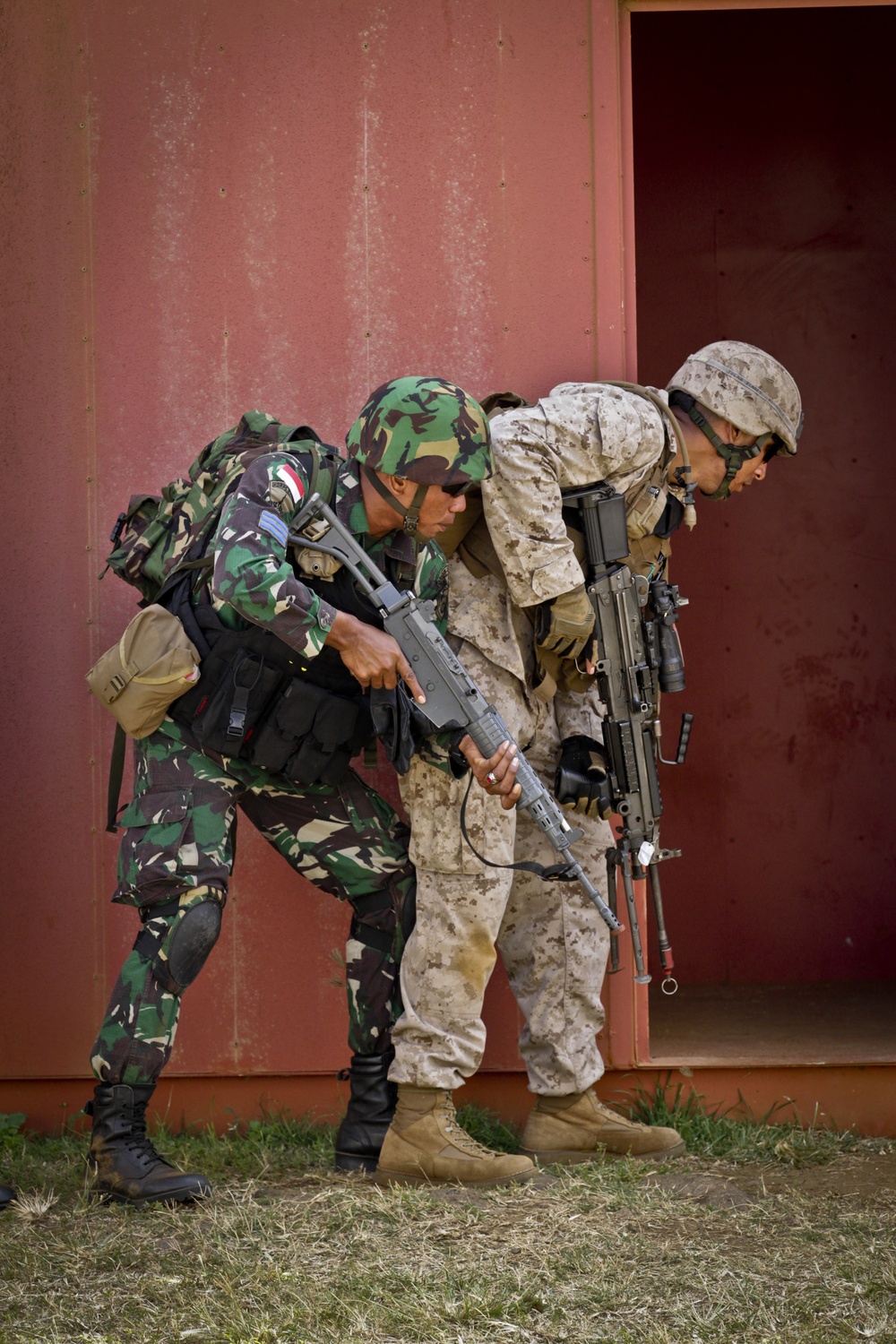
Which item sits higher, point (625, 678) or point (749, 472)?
point (749, 472)

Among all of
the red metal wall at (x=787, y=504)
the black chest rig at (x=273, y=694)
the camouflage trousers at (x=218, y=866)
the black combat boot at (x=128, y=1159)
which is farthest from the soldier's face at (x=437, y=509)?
the red metal wall at (x=787, y=504)

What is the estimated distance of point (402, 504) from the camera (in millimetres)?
3381

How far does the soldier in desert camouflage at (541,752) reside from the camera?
3.55 m

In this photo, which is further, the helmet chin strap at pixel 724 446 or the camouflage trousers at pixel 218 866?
the helmet chin strap at pixel 724 446

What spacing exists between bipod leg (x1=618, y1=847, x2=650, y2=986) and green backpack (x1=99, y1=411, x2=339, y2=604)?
1.23 meters

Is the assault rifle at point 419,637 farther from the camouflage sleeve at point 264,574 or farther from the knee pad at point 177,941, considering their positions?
the knee pad at point 177,941

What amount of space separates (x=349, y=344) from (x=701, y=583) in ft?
7.09

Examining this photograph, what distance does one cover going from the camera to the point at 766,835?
5.68 meters

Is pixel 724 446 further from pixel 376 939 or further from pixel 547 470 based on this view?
pixel 376 939

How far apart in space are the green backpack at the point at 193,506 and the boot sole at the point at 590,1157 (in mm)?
1765

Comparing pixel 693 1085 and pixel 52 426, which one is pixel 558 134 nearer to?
pixel 52 426

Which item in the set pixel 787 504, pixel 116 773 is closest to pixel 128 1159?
pixel 116 773

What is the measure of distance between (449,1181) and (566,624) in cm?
142

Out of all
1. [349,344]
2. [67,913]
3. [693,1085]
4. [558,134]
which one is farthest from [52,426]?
[693,1085]
